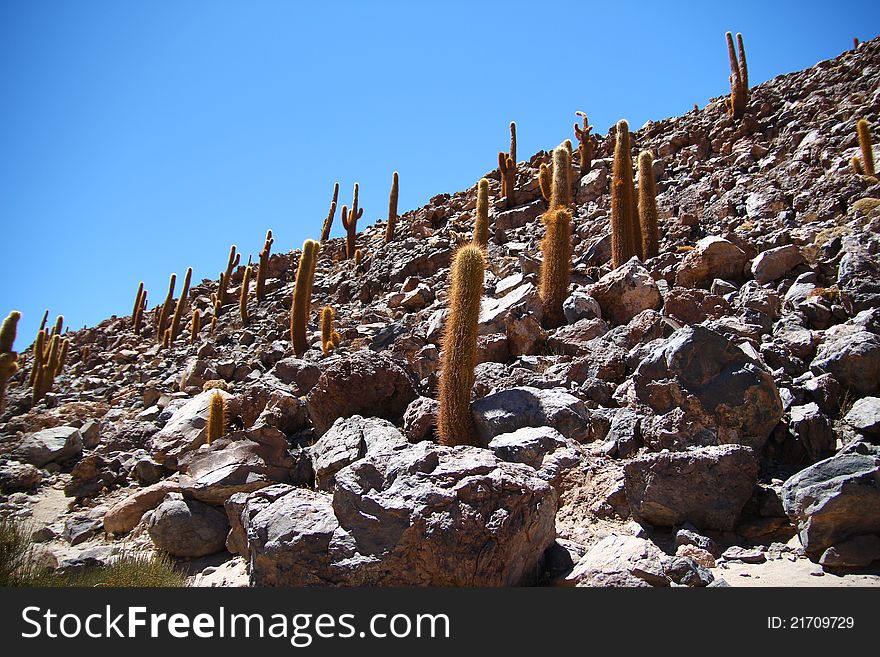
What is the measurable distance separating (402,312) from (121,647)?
11.2 m

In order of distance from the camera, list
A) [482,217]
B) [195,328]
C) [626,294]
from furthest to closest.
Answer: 1. [195,328]
2. [482,217]
3. [626,294]

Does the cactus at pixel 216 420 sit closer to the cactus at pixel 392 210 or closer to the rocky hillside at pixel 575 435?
the rocky hillside at pixel 575 435

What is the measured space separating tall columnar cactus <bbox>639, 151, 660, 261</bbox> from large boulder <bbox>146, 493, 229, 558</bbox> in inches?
341

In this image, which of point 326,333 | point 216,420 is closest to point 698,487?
point 216,420

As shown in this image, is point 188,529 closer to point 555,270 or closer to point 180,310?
point 555,270

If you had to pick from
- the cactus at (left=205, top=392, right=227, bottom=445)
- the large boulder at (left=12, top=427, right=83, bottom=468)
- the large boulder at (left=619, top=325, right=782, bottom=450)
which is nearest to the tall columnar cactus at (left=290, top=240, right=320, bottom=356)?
the large boulder at (left=12, top=427, right=83, bottom=468)

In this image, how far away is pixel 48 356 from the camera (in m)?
21.6

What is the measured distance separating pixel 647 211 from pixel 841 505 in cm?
844

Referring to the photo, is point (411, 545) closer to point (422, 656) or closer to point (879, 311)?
point (422, 656)

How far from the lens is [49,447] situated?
11.1 metres

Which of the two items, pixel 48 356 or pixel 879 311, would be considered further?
pixel 48 356

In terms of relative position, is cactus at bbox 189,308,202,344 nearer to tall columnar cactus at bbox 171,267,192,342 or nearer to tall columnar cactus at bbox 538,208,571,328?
tall columnar cactus at bbox 171,267,192,342

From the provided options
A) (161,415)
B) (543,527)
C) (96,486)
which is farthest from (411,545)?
(161,415)

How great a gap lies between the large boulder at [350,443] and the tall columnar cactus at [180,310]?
726 inches
